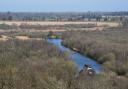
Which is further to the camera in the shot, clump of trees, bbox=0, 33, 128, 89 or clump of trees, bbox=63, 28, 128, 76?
clump of trees, bbox=63, 28, 128, 76

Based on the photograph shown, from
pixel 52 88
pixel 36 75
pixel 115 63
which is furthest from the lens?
pixel 115 63

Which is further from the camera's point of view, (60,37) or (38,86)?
(60,37)

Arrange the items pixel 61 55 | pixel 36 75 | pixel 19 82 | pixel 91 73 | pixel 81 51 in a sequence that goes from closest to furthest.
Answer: pixel 19 82 → pixel 36 75 → pixel 91 73 → pixel 61 55 → pixel 81 51

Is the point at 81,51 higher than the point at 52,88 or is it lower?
lower

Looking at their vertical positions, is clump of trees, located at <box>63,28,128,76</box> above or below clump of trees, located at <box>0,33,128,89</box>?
below

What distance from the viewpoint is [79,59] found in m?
37.6

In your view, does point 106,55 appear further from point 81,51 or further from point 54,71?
point 54,71

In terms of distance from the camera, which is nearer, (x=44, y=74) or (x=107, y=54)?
(x=44, y=74)

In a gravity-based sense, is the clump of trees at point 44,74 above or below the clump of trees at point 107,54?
above

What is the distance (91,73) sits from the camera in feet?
84.9

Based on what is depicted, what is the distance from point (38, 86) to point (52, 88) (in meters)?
2.36

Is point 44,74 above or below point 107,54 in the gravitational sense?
above

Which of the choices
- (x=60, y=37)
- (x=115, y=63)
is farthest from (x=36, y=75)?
(x=60, y=37)

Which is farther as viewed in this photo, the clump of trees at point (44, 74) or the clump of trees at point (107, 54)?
the clump of trees at point (107, 54)
